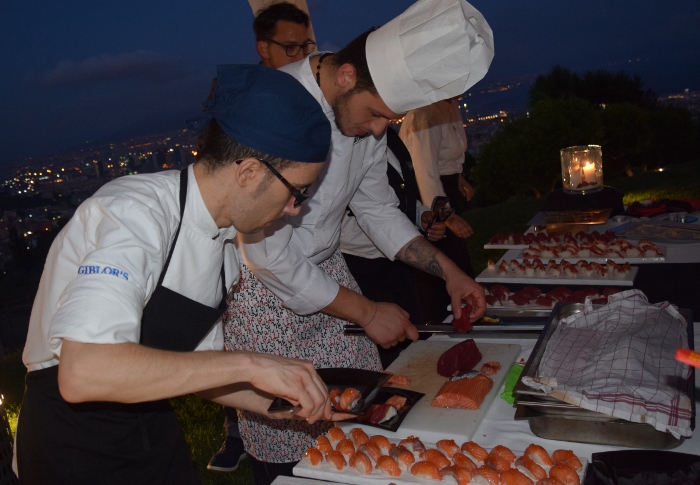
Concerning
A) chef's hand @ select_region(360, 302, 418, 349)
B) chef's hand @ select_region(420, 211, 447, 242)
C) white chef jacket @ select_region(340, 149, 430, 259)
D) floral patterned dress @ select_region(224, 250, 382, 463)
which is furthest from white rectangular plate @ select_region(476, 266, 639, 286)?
floral patterned dress @ select_region(224, 250, 382, 463)

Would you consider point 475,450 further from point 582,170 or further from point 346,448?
point 582,170

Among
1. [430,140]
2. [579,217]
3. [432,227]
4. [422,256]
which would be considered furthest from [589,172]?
[422,256]

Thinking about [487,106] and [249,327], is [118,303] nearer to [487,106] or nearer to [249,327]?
[249,327]

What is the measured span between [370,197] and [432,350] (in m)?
0.76

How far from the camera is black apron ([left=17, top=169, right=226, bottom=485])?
1.44 metres

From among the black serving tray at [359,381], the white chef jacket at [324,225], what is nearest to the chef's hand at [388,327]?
the white chef jacket at [324,225]

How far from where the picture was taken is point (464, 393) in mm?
1677

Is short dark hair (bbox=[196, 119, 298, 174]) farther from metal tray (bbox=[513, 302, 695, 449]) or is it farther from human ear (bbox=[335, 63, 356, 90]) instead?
metal tray (bbox=[513, 302, 695, 449])

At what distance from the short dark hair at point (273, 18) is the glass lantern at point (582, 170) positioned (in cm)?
231

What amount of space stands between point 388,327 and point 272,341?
1.36 ft

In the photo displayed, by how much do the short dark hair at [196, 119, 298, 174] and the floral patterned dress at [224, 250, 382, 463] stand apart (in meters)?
0.83

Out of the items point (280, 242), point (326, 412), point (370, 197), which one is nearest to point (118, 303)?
point (326, 412)

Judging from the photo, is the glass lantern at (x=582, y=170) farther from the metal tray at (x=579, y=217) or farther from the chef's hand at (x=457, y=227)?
the chef's hand at (x=457, y=227)

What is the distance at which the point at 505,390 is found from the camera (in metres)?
1.77
